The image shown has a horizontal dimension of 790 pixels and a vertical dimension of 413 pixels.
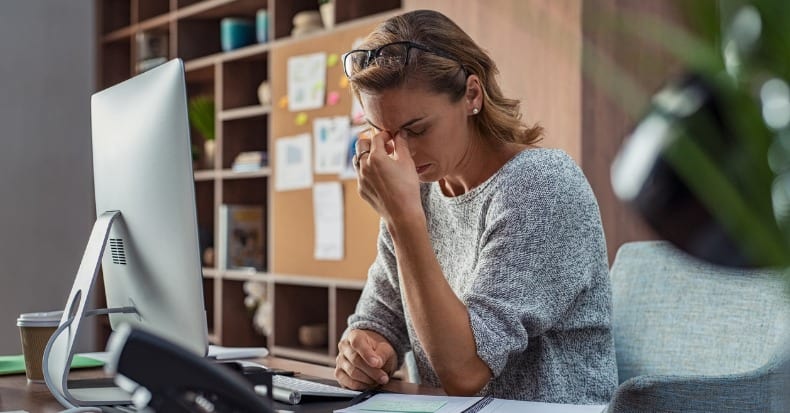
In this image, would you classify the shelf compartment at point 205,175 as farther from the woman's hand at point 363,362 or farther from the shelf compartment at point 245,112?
the woman's hand at point 363,362

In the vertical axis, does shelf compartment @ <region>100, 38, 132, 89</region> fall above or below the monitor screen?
above

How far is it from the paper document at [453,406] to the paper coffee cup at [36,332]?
0.55 meters

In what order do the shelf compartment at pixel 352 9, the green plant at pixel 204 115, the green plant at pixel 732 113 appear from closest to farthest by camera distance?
the green plant at pixel 732 113 → the shelf compartment at pixel 352 9 → the green plant at pixel 204 115

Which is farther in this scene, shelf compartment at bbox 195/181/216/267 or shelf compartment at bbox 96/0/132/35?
shelf compartment at bbox 96/0/132/35

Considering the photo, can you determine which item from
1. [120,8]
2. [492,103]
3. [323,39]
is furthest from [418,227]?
[120,8]

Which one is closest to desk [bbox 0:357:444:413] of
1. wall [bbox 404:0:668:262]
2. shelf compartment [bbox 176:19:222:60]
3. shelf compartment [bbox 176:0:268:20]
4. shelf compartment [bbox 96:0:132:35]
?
wall [bbox 404:0:668:262]

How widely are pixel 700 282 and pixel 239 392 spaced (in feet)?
4.04

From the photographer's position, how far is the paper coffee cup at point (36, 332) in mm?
1461

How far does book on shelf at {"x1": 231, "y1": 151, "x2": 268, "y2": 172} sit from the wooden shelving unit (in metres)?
0.03

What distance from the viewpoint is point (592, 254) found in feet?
4.93

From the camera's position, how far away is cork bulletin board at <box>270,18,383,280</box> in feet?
11.0

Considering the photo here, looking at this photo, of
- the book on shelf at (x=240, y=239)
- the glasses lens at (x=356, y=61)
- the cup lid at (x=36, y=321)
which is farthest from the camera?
the book on shelf at (x=240, y=239)

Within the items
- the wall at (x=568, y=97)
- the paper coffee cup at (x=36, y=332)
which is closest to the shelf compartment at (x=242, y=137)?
the wall at (x=568, y=97)

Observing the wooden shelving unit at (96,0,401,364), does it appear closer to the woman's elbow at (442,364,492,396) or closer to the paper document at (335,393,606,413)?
the woman's elbow at (442,364,492,396)
